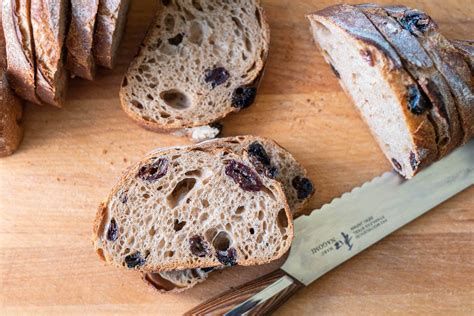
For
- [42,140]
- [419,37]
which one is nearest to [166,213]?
[42,140]

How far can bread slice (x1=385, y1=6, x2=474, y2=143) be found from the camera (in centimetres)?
278

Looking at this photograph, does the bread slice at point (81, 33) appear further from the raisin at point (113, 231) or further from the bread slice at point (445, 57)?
the bread slice at point (445, 57)

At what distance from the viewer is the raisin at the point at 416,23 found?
2.80 meters

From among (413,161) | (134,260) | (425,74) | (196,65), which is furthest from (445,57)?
(134,260)

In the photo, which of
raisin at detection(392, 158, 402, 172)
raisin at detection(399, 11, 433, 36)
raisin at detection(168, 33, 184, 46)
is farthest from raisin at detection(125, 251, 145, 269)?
raisin at detection(399, 11, 433, 36)

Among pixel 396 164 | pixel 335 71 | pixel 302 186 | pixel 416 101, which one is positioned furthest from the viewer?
pixel 335 71

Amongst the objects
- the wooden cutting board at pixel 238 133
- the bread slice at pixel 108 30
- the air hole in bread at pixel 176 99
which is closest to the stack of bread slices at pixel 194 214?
the wooden cutting board at pixel 238 133

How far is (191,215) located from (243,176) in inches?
10.1

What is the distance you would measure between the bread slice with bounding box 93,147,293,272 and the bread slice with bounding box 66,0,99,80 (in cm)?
50

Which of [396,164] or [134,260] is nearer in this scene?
[134,260]

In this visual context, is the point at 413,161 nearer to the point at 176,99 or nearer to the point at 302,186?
the point at 302,186

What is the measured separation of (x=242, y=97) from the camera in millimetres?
3078

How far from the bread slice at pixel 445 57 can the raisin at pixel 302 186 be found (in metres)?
0.67

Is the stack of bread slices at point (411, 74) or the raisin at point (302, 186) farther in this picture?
the raisin at point (302, 186)
